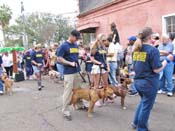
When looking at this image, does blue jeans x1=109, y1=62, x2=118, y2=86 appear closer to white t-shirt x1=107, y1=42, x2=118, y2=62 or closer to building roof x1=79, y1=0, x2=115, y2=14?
white t-shirt x1=107, y1=42, x2=118, y2=62

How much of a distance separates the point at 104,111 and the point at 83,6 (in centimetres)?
1689

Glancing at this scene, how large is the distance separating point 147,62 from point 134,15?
1085 cm

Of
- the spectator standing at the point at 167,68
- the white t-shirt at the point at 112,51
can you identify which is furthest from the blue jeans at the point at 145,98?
the white t-shirt at the point at 112,51

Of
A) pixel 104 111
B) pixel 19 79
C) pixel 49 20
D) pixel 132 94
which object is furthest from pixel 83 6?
pixel 49 20

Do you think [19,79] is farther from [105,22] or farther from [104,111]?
[104,111]

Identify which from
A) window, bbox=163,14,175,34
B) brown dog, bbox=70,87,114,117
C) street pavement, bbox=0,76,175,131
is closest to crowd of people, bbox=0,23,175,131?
brown dog, bbox=70,87,114,117

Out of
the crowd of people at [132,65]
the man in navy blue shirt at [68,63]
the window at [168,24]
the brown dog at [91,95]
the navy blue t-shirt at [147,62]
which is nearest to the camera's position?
the navy blue t-shirt at [147,62]

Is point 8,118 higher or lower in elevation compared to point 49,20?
lower

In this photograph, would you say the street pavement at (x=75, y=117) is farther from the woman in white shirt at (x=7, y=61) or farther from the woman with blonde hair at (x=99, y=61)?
the woman in white shirt at (x=7, y=61)

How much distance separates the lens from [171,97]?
909cm

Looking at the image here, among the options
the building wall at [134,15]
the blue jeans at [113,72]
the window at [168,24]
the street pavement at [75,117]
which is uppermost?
the building wall at [134,15]

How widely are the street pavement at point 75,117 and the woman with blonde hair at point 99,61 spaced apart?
732 mm

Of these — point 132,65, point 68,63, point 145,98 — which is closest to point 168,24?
point 132,65

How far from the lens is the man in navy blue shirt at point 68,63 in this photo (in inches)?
283
